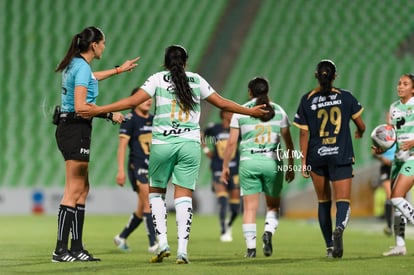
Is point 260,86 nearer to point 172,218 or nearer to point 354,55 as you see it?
point 172,218

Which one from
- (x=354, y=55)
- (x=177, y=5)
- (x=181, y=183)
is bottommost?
(x=181, y=183)

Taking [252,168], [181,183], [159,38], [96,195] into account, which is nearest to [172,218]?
[96,195]

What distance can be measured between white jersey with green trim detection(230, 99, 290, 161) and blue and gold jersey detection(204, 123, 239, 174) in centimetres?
432

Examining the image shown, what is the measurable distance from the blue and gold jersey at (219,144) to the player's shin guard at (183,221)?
5.83 metres

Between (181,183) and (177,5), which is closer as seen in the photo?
(181,183)

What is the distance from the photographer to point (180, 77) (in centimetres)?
788

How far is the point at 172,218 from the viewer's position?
2075 cm

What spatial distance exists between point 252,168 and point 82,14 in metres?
17.1

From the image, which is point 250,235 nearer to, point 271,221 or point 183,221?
point 271,221

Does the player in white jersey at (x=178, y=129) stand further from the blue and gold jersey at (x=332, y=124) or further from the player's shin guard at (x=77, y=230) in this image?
the blue and gold jersey at (x=332, y=124)

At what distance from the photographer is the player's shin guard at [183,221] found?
25.7 ft

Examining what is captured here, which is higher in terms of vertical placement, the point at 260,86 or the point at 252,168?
the point at 260,86

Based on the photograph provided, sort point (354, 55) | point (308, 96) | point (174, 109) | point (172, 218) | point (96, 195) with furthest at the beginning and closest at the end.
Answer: point (354, 55), point (96, 195), point (172, 218), point (308, 96), point (174, 109)

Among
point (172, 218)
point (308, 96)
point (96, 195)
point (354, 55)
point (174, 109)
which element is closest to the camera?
point (174, 109)
